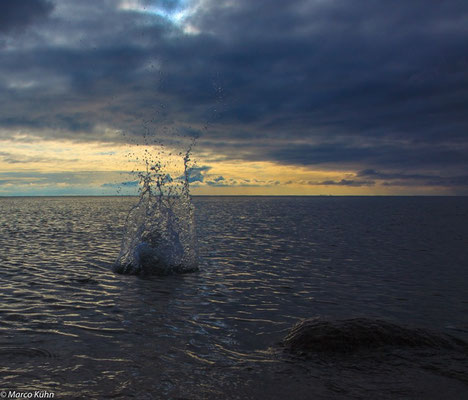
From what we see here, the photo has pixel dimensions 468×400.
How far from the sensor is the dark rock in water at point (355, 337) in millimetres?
8625

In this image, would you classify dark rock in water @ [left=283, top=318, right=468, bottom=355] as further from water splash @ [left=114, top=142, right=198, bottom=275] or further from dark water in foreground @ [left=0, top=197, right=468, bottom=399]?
water splash @ [left=114, top=142, right=198, bottom=275]

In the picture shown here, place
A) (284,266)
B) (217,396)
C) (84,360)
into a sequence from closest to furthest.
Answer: (217,396)
(84,360)
(284,266)

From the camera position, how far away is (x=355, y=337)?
8820 mm

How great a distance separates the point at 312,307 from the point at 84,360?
7335mm

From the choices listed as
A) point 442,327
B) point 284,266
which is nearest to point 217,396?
point 442,327

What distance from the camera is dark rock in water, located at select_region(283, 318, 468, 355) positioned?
340 inches

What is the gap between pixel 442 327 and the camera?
34.7 feet

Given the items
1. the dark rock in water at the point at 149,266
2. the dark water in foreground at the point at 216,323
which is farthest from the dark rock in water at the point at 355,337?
the dark rock in water at the point at 149,266

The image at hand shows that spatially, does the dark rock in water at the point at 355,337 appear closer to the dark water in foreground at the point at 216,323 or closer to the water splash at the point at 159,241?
the dark water in foreground at the point at 216,323

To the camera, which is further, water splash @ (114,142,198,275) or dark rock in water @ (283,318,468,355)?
water splash @ (114,142,198,275)

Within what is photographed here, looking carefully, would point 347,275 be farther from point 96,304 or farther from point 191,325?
point 96,304

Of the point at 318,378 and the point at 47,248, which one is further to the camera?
the point at 47,248

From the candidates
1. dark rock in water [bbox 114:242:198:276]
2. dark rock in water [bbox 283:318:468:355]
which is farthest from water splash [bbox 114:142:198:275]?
dark rock in water [bbox 283:318:468:355]

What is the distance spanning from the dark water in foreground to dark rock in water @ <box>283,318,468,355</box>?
43cm
